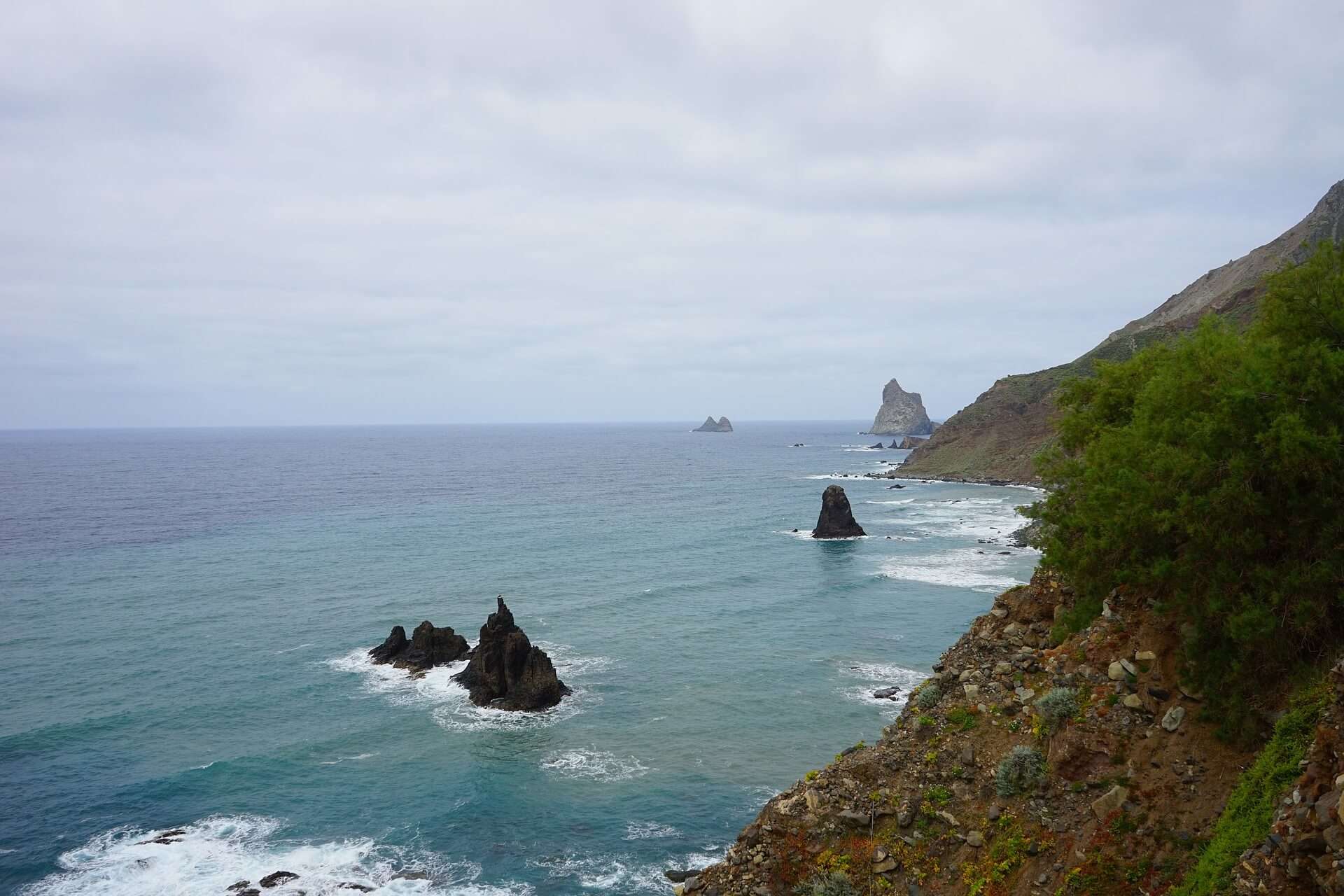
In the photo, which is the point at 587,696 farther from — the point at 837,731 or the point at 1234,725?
the point at 1234,725

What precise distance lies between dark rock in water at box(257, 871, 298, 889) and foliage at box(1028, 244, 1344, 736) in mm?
31173

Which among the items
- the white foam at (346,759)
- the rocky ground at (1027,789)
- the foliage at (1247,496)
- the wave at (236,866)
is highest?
the foliage at (1247,496)

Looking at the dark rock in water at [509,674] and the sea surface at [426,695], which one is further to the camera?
the dark rock in water at [509,674]

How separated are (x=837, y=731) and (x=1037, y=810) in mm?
26319

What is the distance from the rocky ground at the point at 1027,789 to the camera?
1576 centimetres

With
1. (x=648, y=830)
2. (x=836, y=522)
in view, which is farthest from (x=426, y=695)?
(x=836, y=522)

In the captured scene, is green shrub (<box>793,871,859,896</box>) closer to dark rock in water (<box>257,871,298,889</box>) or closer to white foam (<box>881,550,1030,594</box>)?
dark rock in water (<box>257,871,298,889</box>)

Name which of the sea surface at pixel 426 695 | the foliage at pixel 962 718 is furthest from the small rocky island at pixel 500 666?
the foliage at pixel 962 718

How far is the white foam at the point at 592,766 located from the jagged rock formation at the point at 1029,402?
133845 mm

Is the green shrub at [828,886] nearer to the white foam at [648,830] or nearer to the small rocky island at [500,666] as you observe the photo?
the white foam at [648,830]

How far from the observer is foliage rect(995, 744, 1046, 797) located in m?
18.0

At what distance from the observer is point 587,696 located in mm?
49938

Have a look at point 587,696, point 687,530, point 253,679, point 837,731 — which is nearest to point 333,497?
point 687,530

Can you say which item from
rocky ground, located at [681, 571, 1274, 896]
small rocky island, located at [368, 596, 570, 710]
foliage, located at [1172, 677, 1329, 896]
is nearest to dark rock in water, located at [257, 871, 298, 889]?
small rocky island, located at [368, 596, 570, 710]
